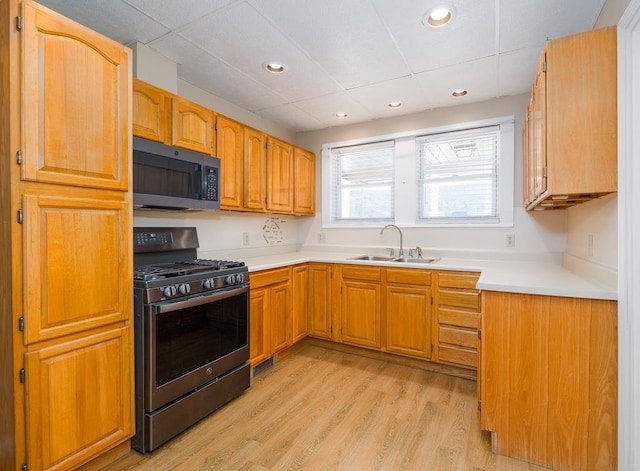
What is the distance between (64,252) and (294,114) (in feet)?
8.61

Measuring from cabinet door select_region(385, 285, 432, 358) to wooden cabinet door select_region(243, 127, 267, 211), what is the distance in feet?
4.79

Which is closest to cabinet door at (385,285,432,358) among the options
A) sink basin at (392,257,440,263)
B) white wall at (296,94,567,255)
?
sink basin at (392,257,440,263)

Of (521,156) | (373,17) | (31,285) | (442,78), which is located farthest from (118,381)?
(521,156)

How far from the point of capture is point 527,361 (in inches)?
67.2

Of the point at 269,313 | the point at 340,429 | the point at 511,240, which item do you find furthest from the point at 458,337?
the point at 269,313

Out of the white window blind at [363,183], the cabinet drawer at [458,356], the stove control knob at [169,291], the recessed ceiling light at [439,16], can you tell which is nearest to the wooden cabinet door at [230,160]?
the stove control knob at [169,291]

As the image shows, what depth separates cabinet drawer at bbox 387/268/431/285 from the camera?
2.77 metres

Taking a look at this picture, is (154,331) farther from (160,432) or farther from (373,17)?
(373,17)

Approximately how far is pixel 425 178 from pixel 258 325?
226cm

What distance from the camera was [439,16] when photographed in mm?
1888

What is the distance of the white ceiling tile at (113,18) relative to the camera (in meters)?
1.82

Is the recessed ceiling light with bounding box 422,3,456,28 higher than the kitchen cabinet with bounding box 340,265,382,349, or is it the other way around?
the recessed ceiling light with bounding box 422,3,456,28

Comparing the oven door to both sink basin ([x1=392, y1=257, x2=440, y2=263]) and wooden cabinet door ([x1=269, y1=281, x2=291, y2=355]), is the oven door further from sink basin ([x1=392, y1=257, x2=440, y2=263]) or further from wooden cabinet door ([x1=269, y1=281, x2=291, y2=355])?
sink basin ([x1=392, y1=257, x2=440, y2=263])

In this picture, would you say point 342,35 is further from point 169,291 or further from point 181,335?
point 181,335
